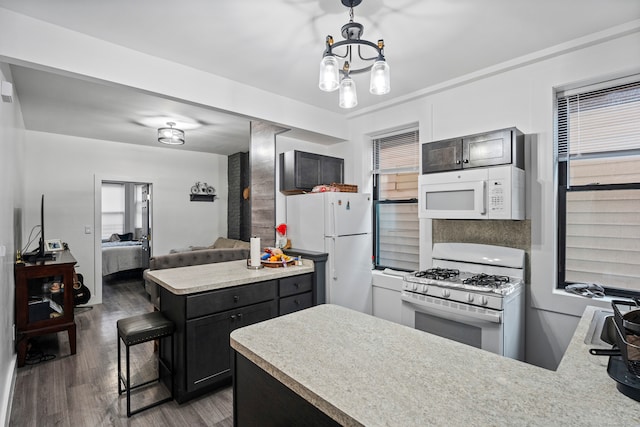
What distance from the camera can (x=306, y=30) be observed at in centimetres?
216

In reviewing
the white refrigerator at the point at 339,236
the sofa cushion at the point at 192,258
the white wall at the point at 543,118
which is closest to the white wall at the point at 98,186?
the sofa cushion at the point at 192,258

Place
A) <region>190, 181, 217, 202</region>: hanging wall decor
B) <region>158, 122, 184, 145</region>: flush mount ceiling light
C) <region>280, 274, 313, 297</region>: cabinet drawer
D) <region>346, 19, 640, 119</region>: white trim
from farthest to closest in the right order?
<region>190, 181, 217, 202</region>: hanging wall decor < <region>158, 122, 184, 145</region>: flush mount ceiling light < <region>280, 274, 313, 297</region>: cabinet drawer < <region>346, 19, 640, 119</region>: white trim

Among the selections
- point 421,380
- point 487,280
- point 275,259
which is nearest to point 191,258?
point 275,259

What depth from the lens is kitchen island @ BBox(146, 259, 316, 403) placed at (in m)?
2.30

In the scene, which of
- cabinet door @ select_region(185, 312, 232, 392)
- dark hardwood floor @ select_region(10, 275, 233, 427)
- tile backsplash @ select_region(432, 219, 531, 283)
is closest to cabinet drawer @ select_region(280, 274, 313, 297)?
cabinet door @ select_region(185, 312, 232, 392)

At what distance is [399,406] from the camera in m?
0.81

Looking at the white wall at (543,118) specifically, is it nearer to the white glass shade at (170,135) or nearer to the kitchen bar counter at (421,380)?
the kitchen bar counter at (421,380)

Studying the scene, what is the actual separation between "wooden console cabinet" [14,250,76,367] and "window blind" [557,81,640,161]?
4.72 m

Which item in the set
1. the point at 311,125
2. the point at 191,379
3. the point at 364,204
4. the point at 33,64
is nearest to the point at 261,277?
the point at 191,379

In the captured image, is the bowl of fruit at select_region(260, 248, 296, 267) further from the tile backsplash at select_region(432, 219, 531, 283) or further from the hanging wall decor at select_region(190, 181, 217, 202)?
the hanging wall decor at select_region(190, 181, 217, 202)

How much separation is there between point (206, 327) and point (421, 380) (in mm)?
1848

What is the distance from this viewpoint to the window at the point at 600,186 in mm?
2299

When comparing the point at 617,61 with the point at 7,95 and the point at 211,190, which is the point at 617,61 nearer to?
the point at 7,95

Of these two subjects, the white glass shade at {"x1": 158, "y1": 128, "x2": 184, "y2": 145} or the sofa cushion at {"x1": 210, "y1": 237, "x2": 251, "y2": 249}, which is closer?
the white glass shade at {"x1": 158, "y1": 128, "x2": 184, "y2": 145}
